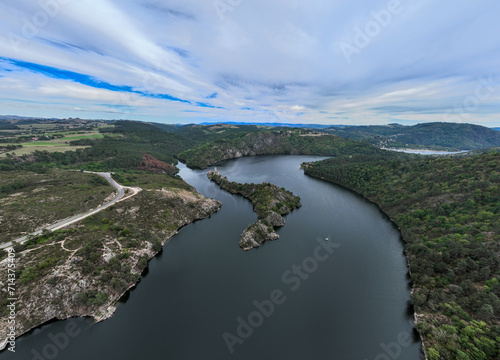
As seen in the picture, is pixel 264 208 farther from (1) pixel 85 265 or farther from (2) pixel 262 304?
(1) pixel 85 265

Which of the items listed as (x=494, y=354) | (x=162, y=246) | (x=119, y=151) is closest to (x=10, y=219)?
(x=162, y=246)

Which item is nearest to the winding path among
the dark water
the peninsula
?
the dark water

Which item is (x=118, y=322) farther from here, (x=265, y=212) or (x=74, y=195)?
(x=74, y=195)

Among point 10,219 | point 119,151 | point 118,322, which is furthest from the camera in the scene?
point 119,151

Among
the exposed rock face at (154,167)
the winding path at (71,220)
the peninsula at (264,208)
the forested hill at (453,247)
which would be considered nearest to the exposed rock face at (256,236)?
the peninsula at (264,208)

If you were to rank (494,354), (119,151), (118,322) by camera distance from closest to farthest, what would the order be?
(494,354)
(118,322)
(119,151)

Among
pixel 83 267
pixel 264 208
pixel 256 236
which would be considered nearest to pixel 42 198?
pixel 83 267
